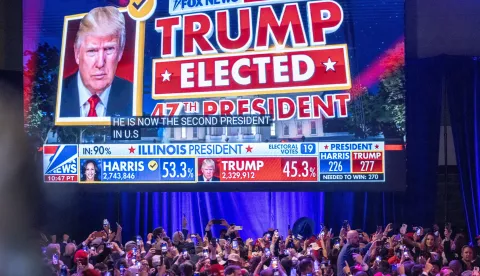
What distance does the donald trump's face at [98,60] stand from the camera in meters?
11.6

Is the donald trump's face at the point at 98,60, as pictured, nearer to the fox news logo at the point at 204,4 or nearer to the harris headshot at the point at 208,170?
the fox news logo at the point at 204,4

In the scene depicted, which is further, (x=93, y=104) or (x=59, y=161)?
(x=59, y=161)

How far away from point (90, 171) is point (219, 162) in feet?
6.75

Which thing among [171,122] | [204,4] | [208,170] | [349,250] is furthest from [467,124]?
[171,122]

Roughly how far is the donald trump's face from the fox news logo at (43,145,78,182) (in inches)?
39.6

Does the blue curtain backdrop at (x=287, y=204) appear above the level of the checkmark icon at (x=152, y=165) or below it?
below

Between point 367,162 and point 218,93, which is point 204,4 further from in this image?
point 367,162

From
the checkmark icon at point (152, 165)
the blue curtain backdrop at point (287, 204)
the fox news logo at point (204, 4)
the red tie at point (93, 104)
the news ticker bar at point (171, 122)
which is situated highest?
the fox news logo at point (204, 4)

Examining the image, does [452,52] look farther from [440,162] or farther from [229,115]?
[229,115]

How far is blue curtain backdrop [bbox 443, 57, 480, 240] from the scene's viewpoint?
11.7 meters

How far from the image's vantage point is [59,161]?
1171 centimetres

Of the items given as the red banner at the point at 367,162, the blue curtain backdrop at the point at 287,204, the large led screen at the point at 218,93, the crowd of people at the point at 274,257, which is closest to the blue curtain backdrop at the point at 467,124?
the blue curtain backdrop at the point at 287,204

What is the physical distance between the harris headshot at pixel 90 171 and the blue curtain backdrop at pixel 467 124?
5.61m

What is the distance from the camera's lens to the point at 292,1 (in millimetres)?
11031
